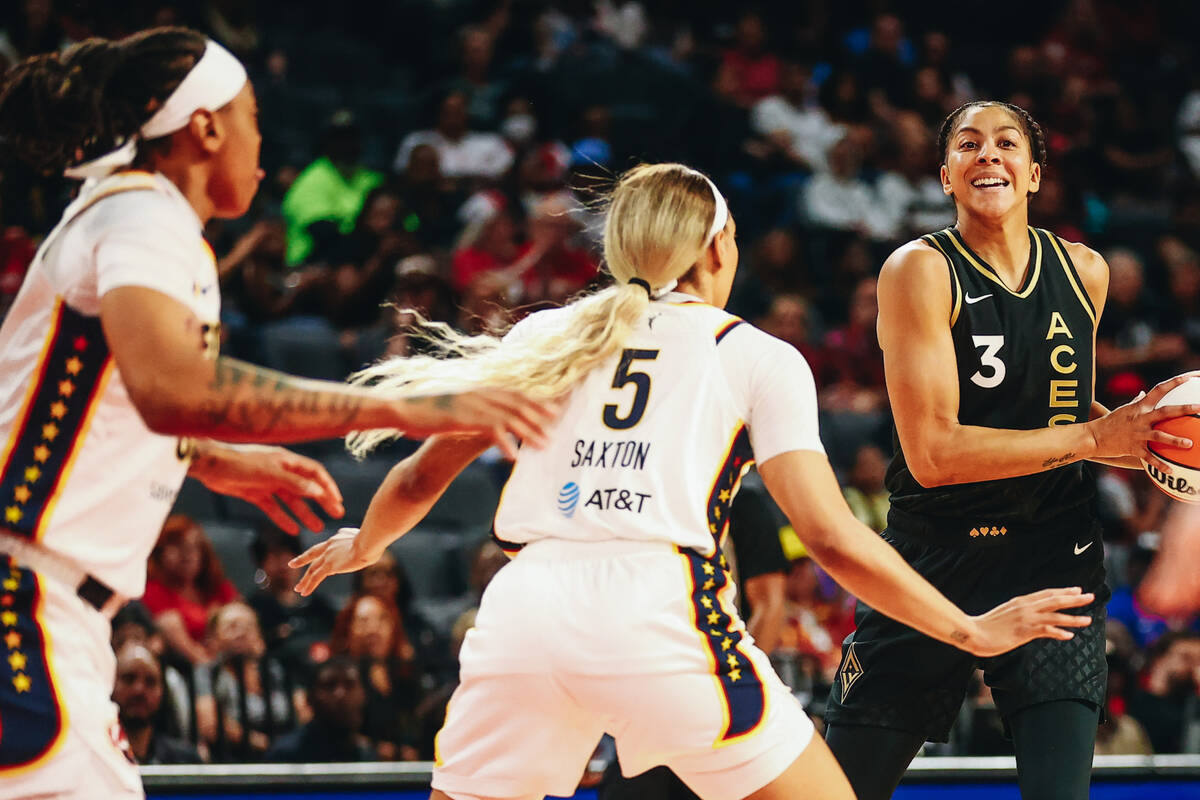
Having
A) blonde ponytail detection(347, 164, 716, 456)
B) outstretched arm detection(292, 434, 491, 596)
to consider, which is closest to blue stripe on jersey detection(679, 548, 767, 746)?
blonde ponytail detection(347, 164, 716, 456)

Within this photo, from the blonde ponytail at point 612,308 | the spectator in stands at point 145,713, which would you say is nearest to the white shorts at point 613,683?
the blonde ponytail at point 612,308

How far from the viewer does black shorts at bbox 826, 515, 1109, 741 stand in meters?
3.82

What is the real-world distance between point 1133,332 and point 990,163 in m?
6.90

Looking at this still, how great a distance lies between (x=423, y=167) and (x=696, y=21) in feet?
13.4

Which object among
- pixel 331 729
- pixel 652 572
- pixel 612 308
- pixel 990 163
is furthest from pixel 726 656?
pixel 331 729

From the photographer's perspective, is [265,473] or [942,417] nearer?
[265,473]

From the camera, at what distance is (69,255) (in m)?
2.58

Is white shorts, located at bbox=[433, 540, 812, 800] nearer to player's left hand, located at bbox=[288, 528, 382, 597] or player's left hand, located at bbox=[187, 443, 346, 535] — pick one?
player's left hand, located at bbox=[187, 443, 346, 535]

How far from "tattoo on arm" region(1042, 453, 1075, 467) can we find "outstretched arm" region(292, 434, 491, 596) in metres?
1.42

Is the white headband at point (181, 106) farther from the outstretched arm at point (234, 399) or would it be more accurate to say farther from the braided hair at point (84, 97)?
the outstretched arm at point (234, 399)

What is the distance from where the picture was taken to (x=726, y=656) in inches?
117

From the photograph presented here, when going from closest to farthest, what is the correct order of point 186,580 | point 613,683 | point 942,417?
point 613,683 → point 942,417 → point 186,580

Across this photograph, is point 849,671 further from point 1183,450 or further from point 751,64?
point 751,64

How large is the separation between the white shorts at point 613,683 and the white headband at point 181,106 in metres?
1.07
